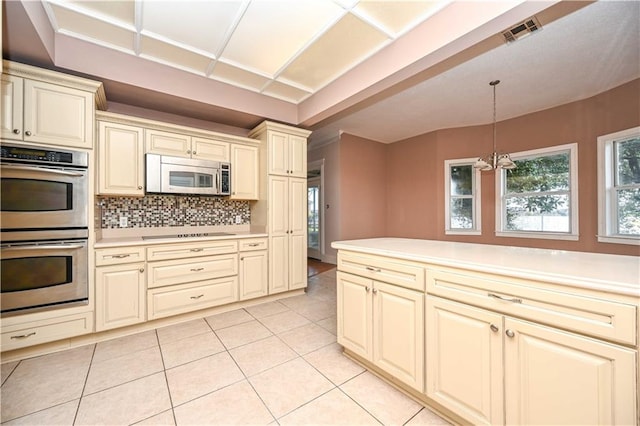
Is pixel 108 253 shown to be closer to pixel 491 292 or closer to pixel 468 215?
pixel 491 292

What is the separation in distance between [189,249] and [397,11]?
2.89 m

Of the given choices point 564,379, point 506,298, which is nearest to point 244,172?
point 506,298

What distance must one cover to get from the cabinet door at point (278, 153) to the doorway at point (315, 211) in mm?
2218

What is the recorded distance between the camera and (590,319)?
98 centimetres

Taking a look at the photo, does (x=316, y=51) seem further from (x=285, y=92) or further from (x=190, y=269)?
(x=190, y=269)

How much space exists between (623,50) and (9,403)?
567 cm

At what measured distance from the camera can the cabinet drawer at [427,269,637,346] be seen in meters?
0.93

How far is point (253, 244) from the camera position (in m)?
3.24

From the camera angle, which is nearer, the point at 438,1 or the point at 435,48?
the point at 438,1

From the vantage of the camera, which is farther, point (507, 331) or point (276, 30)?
point (276, 30)

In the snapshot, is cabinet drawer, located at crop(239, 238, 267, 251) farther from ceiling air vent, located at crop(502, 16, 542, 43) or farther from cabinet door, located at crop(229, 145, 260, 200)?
ceiling air vent, located at crop(502, 16, 542, 43)

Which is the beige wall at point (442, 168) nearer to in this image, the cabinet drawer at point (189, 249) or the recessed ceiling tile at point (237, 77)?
the recessed ceiling tile at point (237, 77)

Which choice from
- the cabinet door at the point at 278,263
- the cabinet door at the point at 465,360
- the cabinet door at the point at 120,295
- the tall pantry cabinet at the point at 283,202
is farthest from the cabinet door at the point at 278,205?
the cabinet door at the point at 465,360

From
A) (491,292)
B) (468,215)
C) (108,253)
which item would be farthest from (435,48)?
(468,215)
